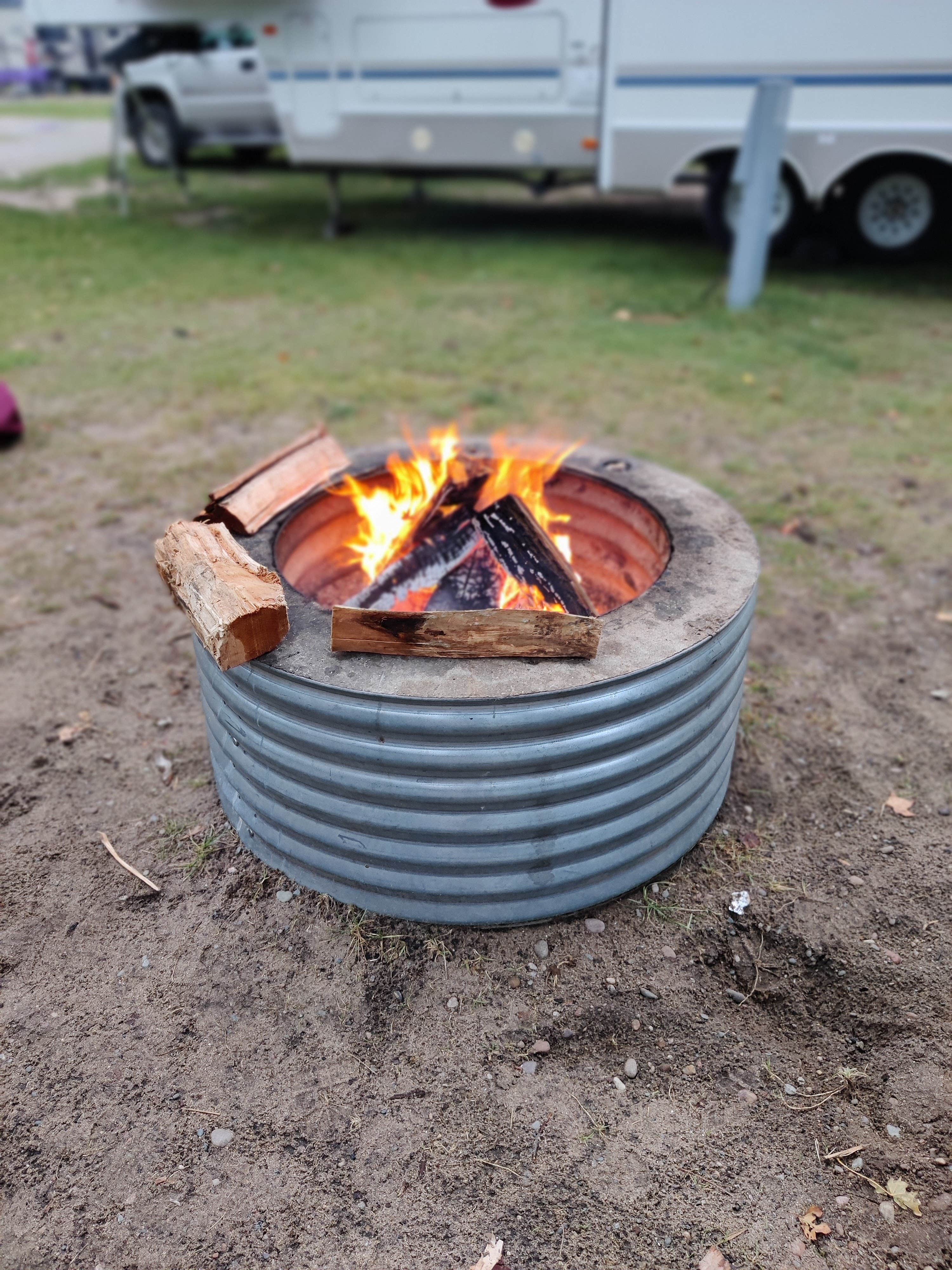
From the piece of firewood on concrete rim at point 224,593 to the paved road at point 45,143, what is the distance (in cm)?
1362


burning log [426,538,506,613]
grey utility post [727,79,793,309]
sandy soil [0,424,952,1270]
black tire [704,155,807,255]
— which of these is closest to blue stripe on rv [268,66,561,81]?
black tire [704,155,807,255]

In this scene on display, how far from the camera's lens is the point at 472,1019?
217 cm

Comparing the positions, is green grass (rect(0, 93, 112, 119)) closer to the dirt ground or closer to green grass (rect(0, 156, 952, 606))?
green grass (rect(0, 156, 952, 606))

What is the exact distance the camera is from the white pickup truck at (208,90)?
11.3m

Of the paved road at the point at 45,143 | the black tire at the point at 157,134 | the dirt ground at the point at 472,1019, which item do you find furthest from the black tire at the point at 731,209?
the paved road at the point at 45,143

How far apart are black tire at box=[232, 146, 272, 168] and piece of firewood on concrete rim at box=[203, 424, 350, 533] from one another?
46.3 feet

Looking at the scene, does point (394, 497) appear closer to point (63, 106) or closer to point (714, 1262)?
point (714, 1262)

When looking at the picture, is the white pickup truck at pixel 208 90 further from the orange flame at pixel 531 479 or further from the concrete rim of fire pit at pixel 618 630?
the concrete rim of fire pit at pixel 618 630

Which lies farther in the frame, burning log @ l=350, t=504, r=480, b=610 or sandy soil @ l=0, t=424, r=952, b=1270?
burning log @ l=350, t=504, r=480, b=610

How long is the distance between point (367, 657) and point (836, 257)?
8.81m

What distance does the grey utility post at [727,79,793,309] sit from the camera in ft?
22.5

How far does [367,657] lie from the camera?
84.3 inches

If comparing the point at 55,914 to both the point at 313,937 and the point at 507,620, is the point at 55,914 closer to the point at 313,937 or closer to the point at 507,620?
the point at 313,937

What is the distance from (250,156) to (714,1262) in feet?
54.1
